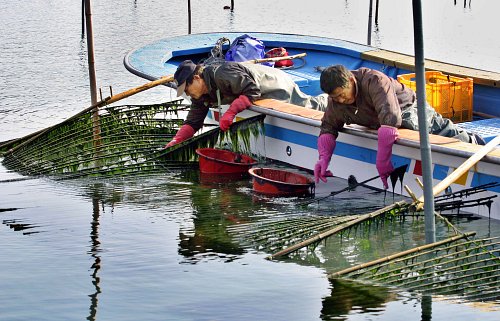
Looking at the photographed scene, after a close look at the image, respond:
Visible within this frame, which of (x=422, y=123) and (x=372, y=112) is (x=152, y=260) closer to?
(x=372, y=112)

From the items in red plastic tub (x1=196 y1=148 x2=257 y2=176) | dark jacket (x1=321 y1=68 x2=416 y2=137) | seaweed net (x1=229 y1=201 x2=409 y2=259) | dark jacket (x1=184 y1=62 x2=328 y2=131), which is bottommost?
seaweed net (x1=229 y1=201 x2=409 y2=259)

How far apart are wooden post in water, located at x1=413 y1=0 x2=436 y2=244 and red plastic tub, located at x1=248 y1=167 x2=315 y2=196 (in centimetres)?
307

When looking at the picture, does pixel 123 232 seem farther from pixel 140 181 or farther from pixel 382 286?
pixel 382 286

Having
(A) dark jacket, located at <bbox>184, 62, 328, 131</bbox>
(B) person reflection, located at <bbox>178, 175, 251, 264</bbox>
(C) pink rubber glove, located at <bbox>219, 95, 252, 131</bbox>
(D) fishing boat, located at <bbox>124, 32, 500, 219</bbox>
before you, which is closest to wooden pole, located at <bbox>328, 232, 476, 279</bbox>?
(D) fishing boat, located at <bbox>124, 32, 500, 219</bbox>

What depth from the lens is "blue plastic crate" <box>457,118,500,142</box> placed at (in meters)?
11.9

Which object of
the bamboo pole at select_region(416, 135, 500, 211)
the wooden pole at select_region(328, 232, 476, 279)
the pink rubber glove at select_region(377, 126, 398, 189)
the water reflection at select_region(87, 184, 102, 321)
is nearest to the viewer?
the wooden pole at select_region(328, 232, 476, 279)

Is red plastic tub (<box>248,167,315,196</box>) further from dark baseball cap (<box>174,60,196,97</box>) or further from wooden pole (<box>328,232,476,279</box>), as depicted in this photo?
wooden pole (<box>328,232,476,279</box>)

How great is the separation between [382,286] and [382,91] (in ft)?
8.39

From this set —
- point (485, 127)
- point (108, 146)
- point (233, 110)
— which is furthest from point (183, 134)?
point (485, 127)

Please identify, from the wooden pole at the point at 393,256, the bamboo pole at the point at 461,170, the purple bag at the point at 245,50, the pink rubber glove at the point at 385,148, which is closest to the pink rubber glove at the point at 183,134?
the purple bag at the point at 245,50

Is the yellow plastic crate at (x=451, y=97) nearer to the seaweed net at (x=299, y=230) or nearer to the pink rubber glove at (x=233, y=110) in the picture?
the pink rubber glove at (x=233, y=110)

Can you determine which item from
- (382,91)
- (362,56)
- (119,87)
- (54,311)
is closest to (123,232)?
(54,311)

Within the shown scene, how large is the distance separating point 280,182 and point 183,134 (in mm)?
1956

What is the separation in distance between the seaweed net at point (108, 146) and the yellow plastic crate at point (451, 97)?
7.35 feet
